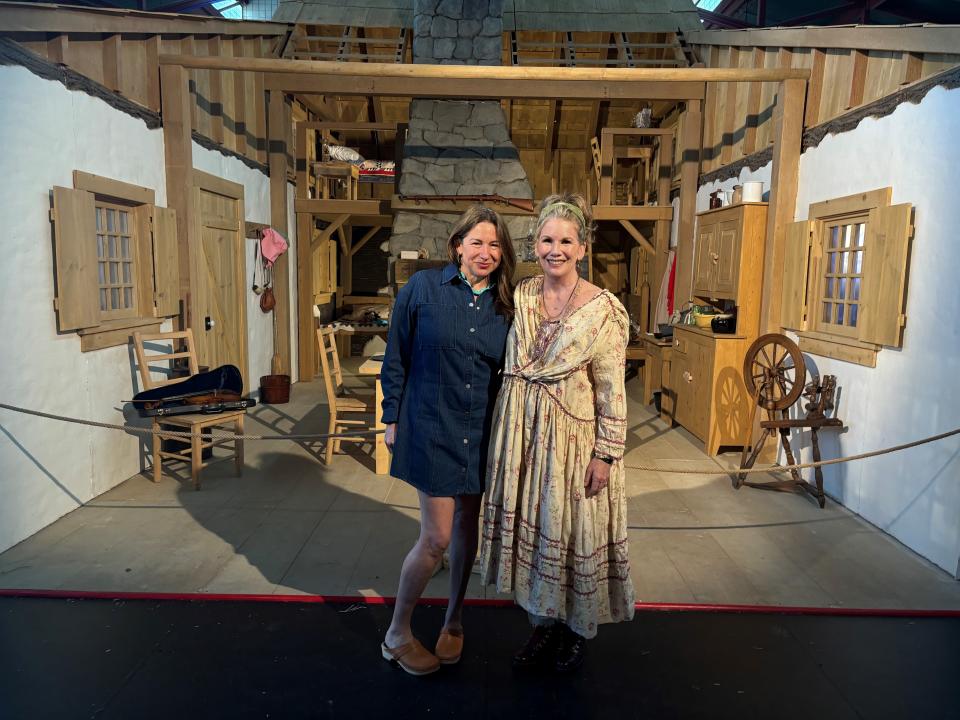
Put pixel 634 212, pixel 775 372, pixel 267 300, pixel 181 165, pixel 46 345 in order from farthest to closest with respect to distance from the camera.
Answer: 1. pixel 634 212
2. pixel 267 300
3. pixel 181 165
4. pixel 775 372
5. pixel 46 345

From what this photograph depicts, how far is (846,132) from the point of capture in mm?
4539

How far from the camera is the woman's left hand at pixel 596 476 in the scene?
6.88 ft

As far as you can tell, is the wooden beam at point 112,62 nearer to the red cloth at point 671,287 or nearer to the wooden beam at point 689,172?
the wooden beam at point 689,172

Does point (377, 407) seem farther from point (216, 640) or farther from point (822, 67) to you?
point (822, 67)

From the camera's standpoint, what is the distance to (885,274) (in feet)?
12.8

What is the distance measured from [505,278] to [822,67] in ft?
13.7

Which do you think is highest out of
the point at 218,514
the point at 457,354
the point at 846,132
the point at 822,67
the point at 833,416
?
the point at 822,67

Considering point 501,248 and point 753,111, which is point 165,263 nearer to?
point 501,248

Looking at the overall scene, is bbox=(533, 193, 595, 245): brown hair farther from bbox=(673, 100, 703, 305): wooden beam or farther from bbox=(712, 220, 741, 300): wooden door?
bbox=(673, 100, 703, 305): wooden beam

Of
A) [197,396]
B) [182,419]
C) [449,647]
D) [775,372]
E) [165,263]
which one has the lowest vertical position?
[449,647]

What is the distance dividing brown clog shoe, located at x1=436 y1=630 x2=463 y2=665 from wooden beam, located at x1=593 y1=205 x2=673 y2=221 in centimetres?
659

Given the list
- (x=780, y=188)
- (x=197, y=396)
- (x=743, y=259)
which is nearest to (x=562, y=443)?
(x=197, y=396)

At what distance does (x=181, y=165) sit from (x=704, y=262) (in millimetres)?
4544

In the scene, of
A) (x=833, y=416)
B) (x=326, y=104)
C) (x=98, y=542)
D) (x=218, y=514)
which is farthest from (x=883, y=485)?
(x=326, y=104)
